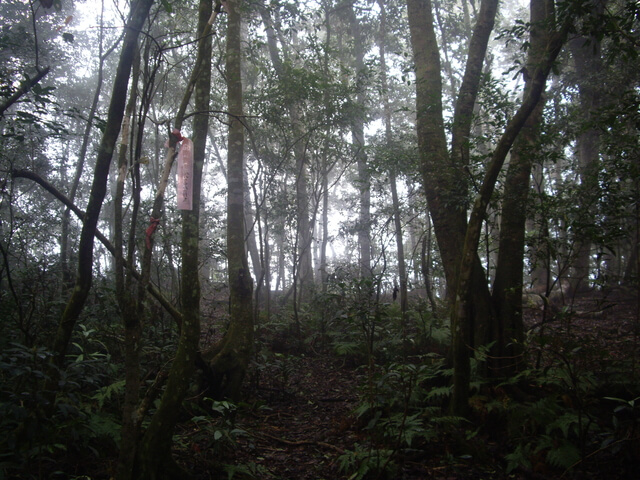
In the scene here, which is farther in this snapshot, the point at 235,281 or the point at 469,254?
the point at 235,281

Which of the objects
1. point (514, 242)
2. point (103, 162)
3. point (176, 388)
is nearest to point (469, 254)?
point (514, 242)

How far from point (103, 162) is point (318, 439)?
3.63m

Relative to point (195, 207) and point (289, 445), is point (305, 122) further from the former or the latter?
point (289, 445)

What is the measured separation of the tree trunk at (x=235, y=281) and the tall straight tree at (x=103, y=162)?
164cm

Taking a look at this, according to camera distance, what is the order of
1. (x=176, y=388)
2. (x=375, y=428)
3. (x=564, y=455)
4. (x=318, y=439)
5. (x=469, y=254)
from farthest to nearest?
(x=318, y=439)
(x=375, y=428)
(x=469, y=254)
(x=564, y=455)
(x=176, y=388)

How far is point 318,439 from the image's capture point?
4.66 meters

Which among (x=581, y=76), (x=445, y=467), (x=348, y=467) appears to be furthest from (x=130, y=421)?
(x=581, y=76)

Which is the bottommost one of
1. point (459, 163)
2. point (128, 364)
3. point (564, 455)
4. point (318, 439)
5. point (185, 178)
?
point (318, 439)

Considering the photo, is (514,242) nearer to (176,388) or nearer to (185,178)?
(185,178)

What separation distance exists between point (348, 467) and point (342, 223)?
10.3 metres

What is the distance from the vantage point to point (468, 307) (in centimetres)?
406

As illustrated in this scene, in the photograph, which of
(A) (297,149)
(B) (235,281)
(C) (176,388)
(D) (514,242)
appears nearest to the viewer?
(C) (176,388)

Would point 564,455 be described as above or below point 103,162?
below

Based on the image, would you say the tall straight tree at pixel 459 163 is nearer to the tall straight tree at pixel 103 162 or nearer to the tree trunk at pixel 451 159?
the tree trunk at pixel 451 159
